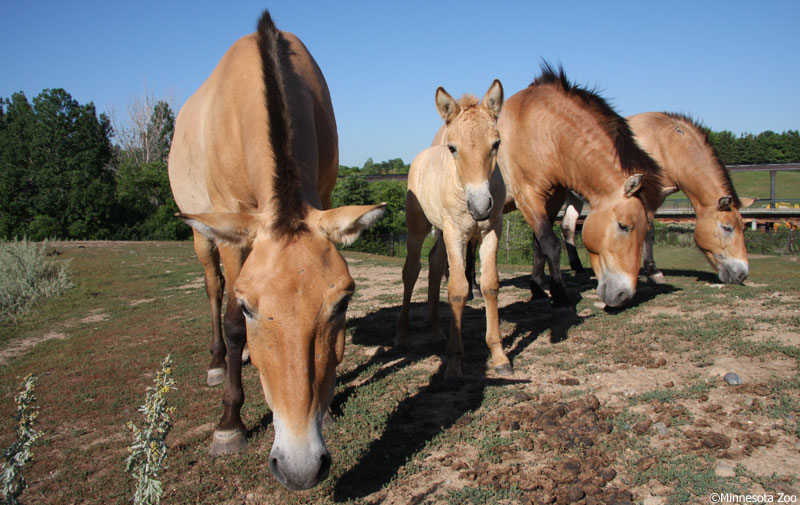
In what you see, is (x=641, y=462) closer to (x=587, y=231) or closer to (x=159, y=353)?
(x=587, y=231)

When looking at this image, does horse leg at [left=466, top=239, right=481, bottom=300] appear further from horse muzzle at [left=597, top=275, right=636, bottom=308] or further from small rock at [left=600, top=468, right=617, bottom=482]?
small rock at [left=600, top=468, right=617, bottom=482]

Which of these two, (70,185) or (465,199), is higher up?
(70,185)

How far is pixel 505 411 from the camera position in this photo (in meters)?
3.37

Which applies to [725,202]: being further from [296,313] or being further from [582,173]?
[296,313]

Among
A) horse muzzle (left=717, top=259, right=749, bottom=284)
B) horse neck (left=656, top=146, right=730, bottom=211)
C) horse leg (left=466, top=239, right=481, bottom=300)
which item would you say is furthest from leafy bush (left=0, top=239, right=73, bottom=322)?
horse muzzle (left=717, top=259, right=749, bottom=284)

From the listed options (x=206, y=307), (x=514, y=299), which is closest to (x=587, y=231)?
(x=514, y=299)

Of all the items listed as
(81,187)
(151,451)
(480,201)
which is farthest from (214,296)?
(81,187)

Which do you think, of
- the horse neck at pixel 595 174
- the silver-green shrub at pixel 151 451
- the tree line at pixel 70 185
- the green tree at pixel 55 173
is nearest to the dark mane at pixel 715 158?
the horse neck at pixel 595 174

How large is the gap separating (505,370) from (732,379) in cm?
170

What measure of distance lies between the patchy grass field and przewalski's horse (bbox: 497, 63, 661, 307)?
2.35 ft

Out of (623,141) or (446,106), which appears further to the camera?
(623,141)

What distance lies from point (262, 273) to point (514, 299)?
547cm

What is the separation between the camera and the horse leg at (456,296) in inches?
159

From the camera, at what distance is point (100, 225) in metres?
27.1
